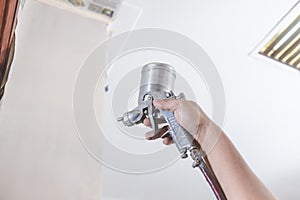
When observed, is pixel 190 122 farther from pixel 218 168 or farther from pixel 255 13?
pixel 255 13

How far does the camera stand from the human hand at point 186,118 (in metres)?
0.50

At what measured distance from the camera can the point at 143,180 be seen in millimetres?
2027

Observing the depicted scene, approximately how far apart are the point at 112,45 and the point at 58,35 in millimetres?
150

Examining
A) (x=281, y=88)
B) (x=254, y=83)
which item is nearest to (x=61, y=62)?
(x=254, y=83)

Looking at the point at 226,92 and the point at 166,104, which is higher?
the point at 226,92

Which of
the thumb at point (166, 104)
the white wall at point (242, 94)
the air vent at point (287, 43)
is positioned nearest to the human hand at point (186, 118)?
the thumb at point (166, 104)

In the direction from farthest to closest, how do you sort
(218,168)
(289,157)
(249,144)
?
(289,157), (249,144), (218,168)

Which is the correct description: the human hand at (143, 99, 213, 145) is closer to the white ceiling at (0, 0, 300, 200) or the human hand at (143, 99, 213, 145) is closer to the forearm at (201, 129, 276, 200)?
the forearm at (201, 129, 276, 200)

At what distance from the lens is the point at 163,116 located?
50 cm

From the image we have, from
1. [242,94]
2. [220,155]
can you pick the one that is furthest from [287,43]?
[220,155]

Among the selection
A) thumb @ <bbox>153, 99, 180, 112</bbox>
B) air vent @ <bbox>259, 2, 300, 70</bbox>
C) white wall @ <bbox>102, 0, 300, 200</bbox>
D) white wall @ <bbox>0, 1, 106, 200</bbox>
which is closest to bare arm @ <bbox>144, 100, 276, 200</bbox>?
thumb @ <bbox>153, 99, 180, 112</bbox>

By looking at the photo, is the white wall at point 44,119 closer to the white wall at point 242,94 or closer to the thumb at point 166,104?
the white wall at point 242,94

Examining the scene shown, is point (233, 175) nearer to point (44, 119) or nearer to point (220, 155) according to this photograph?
point (220, 155)

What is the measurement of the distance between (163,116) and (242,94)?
1024 mm
